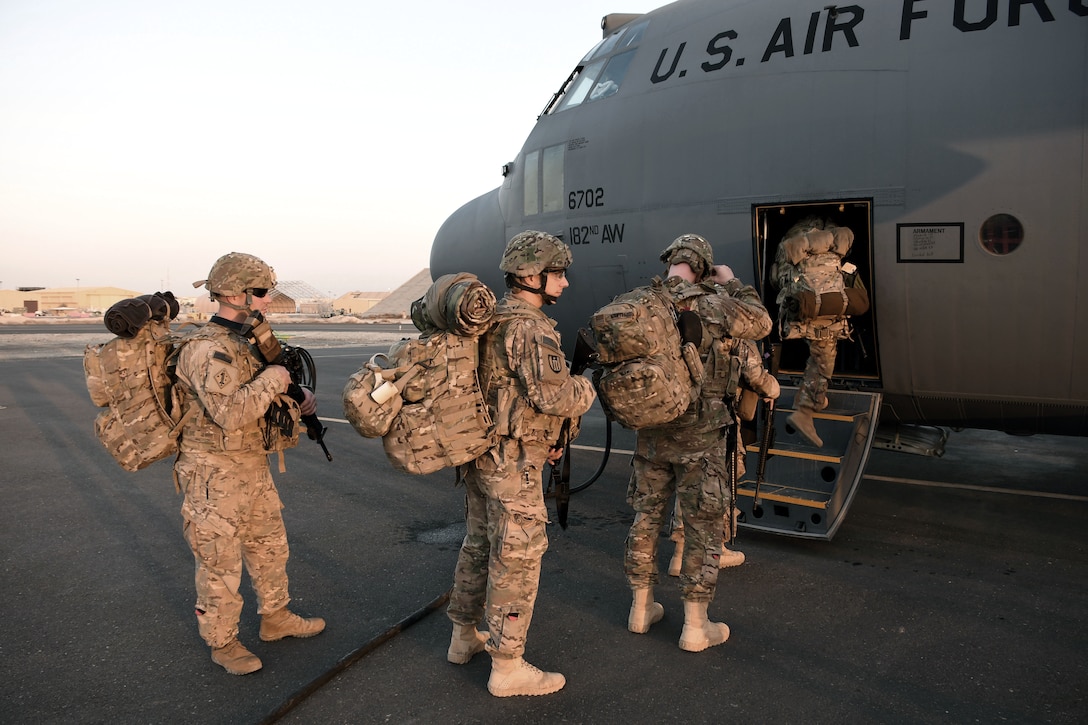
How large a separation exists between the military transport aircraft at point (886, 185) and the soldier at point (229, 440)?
13.0 ft

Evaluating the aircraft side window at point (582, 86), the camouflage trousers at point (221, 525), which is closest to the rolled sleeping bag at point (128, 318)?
the camouflage trousers at point (221, 525)

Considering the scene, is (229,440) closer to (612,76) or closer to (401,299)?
(612,76)

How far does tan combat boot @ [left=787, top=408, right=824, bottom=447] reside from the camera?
6473mm

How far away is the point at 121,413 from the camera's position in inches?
165

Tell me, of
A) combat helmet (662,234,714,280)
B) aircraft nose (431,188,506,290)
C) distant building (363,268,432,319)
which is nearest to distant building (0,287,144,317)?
distant building (363,268,432,319)

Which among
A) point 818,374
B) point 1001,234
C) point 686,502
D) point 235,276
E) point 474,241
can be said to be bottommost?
point 686,502

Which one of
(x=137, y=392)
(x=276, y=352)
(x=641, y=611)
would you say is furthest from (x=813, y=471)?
(x=137, y=392)

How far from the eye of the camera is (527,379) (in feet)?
12.2

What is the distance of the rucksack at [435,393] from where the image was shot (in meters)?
3.66

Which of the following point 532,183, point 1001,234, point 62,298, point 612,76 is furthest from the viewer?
point 62,298

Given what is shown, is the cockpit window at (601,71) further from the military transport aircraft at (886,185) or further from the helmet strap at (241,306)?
the helmet strap at (241,306)

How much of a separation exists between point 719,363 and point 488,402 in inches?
63.8

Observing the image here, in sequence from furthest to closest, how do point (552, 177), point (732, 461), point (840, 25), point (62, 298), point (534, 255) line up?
point (62, 298) → point (552, 177) → point (840, 25) → point (732, 461) → point (534, 255)

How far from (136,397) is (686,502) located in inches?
129
